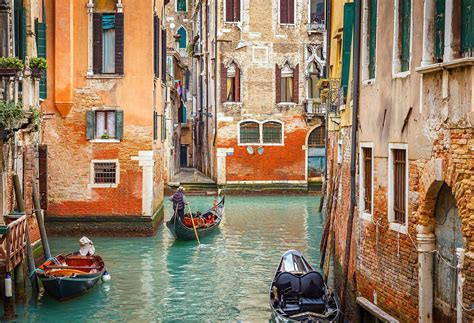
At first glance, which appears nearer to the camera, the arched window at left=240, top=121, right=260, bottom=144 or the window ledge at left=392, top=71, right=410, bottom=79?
the window ledge at left=392, top=71, right=410, bottom=79

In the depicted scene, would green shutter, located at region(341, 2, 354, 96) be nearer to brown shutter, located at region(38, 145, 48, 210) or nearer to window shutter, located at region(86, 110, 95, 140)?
brown shutter, located at region(38, 145, 48, 210)

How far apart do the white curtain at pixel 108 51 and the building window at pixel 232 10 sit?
11674 millimetres

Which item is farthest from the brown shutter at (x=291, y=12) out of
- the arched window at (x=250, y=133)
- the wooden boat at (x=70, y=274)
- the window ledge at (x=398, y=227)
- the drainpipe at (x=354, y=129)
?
the window ledge at (x=398, y=227)

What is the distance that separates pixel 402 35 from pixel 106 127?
11.0 metres

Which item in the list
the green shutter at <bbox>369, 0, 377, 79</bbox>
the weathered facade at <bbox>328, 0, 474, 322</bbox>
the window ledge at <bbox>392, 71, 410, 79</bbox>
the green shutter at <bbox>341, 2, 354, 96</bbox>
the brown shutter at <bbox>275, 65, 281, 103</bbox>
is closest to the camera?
the weathered facade at <bbox>328, 0, 474, 322</bbox>

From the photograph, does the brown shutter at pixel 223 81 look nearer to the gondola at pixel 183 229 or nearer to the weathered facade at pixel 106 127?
the gondola at pixel 183 229

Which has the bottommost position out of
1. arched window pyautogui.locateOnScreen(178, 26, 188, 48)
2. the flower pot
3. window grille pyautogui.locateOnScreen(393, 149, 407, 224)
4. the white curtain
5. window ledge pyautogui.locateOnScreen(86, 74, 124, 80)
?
window grille pyautogui.locateOnScreen(393, 149, 407, 224)

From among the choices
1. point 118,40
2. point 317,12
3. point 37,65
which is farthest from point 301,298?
point 317,12

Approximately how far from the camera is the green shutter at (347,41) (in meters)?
10.3

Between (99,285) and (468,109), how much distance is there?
833 centimetres

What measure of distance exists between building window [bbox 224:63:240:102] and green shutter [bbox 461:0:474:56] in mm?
22894

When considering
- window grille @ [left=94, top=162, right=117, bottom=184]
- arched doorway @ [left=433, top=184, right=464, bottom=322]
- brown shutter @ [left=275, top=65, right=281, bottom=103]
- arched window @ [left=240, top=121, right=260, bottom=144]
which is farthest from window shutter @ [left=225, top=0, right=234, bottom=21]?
arched doorway @ [left=433, top=184, right=464, bottom=322]

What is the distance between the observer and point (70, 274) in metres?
11.7

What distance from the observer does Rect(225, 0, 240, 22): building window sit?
2850 centimetres
